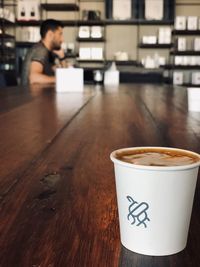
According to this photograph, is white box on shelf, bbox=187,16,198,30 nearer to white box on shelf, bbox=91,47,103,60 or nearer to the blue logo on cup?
white box on shelf, bbox=91,47,103,60

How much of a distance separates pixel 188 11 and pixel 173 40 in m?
0.67

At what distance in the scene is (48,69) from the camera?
4090mm

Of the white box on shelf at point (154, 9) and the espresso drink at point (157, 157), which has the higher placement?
the white box on shelf at point (154, 9)

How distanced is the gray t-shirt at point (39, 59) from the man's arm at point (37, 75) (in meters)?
0.06

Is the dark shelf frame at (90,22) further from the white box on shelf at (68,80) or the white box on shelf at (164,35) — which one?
the white box on shelf at (68,80)

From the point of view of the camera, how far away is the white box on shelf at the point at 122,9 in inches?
290

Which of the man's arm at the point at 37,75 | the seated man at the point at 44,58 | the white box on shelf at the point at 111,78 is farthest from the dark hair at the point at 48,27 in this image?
the white box on shelf at the point at 111,78

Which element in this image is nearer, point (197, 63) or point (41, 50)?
point (41, 50)

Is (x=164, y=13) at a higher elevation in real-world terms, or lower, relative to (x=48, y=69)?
higher

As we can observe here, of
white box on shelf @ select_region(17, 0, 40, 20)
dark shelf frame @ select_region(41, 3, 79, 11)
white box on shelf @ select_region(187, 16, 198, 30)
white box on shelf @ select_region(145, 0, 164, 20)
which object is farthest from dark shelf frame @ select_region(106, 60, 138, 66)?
white box on shelf @ select_region(17, 0, 40, 20)

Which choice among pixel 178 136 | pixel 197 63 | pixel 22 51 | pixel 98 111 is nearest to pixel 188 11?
pixel 197 63

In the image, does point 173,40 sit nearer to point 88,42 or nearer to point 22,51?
point 88,42

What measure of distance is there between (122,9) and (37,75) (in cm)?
397

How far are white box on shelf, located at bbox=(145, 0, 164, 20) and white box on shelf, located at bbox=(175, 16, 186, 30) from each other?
0.29m
